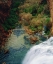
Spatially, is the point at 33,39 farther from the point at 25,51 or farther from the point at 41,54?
the point at 41,54

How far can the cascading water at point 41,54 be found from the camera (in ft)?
42.6

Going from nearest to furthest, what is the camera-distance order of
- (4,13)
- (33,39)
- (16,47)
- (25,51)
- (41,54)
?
1. (41,54)
2. (25,51)
3. (16,47)
4. (33,39)
5. (4,13)

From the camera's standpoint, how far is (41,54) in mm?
14016

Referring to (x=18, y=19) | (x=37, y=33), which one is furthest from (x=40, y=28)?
(x=18, y=19)

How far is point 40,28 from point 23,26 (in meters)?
1.46

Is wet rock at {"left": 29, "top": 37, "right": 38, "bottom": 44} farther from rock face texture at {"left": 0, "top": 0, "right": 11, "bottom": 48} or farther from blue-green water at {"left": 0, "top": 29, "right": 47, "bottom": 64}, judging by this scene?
rock face texture at {"left": 0, "top": 0, "right": 11, "bottom": 48}

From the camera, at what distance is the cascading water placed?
42.6 ft

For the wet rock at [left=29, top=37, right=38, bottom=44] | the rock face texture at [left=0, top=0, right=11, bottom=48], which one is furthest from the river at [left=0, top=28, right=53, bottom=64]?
the rock face texture at [left=0, top=0, right=11, bottom=48]

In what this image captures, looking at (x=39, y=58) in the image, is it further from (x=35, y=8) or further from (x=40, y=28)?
(x=35, y=8)

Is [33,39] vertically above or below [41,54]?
above

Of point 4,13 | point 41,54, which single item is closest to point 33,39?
point 41,54

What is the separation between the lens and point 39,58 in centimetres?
1346

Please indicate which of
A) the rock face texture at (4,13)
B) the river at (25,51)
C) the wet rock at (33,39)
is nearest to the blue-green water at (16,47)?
the river at (25,51)

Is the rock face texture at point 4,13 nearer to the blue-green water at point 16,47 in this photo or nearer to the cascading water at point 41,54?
the blue-green water at point 16,47
